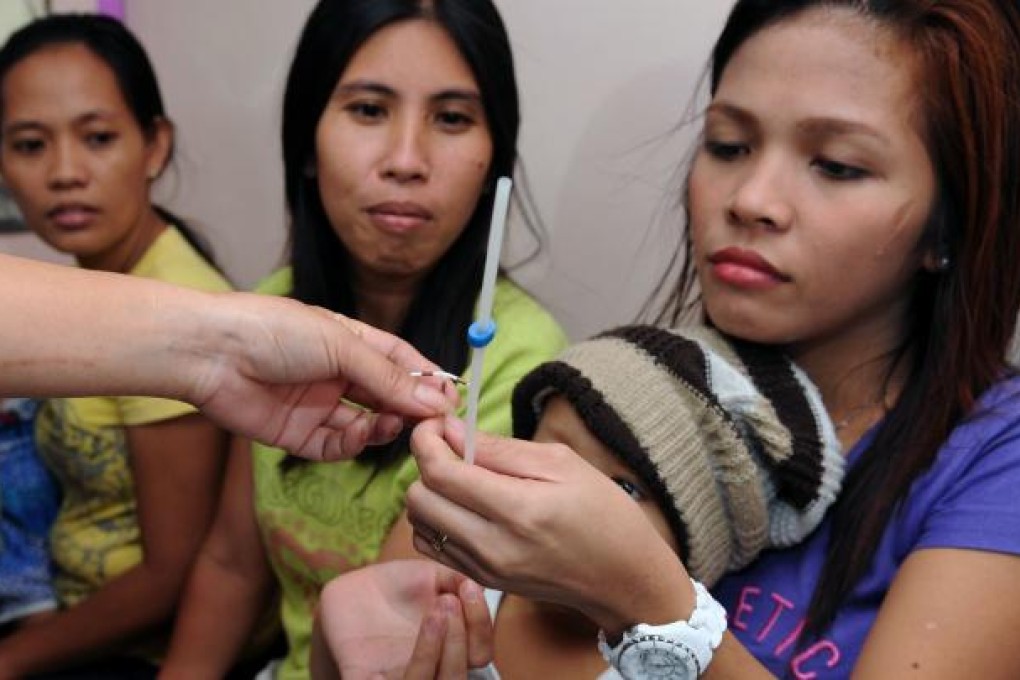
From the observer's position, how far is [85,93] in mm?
1642

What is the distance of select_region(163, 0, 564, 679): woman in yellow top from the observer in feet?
4.17

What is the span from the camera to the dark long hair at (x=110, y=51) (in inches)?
66.1

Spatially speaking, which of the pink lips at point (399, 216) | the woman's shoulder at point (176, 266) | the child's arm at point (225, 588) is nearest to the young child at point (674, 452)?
the pink lips at point (399, 216)

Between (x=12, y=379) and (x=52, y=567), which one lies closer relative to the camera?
(x=12, y=379)

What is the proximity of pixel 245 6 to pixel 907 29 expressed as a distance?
1365mm

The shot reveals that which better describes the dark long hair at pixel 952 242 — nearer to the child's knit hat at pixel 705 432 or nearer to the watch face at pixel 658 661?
the child's knit hat at pixel 705 432

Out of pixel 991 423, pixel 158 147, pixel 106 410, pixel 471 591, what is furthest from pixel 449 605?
pixel 158 147

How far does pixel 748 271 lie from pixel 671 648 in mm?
407

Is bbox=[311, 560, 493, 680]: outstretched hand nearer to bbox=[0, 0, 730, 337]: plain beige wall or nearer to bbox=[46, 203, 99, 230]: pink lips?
bbox=[0, 0, 730, 337]: plain beige wall

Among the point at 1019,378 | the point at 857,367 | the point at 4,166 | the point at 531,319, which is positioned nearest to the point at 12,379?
the point at 531,319

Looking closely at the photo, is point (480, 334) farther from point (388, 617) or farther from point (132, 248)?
point (132, 248)

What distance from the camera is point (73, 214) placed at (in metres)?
1.65

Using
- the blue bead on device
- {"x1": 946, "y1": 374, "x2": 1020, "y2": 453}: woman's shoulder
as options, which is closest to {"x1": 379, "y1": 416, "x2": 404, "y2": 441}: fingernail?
the blue bead on device

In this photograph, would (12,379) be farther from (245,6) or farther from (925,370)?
Result: (245,6)
